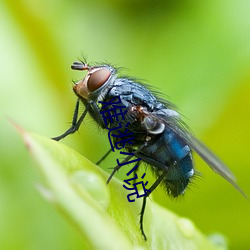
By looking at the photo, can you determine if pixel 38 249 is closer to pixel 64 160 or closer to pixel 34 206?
pixel 34 206

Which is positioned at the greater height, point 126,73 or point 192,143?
point 192,143

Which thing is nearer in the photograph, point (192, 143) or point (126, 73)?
point (192, 143)

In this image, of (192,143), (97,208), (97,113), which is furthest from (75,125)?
(97,208)

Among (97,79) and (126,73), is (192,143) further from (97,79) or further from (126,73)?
(126,73)

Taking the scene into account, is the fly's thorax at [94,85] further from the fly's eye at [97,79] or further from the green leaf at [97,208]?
the green leaf at [97,208]

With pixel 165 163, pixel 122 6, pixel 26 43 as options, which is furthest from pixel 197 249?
pixel 122 6

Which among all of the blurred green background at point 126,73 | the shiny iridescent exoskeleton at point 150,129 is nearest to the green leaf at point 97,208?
the shiny iridescent exoskeleton at point 150,129

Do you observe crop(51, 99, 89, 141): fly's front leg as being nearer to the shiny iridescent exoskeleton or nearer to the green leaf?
the shiny iridescent exoskeleton
